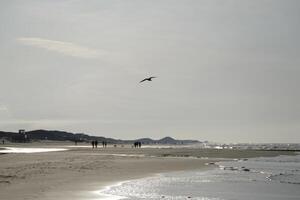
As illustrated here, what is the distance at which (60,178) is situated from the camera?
2538cm

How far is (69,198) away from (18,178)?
700cm

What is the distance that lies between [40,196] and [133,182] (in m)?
8.07

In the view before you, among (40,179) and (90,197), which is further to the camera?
(40,179)

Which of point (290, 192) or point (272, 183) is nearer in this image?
point (290, 192)

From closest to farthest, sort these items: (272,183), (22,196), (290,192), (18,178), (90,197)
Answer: (22,196), (90,197), (290,192), (18,178), (272,183)

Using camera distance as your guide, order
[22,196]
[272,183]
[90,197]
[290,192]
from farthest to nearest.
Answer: [272,183] → [290,192] → [90,197] → [22,196]

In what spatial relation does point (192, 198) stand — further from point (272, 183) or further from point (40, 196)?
point (272, 183)

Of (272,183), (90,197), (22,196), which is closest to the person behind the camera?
(22,196)

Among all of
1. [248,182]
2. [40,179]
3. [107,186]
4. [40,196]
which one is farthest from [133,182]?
[40,196]

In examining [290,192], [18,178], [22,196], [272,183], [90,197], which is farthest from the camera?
[272,183]

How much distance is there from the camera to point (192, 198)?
1897 cm

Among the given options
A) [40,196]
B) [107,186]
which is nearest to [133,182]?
[107,186]

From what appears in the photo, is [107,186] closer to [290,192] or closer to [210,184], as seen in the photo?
[210,184]

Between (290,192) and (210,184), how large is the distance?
428 centimetres
